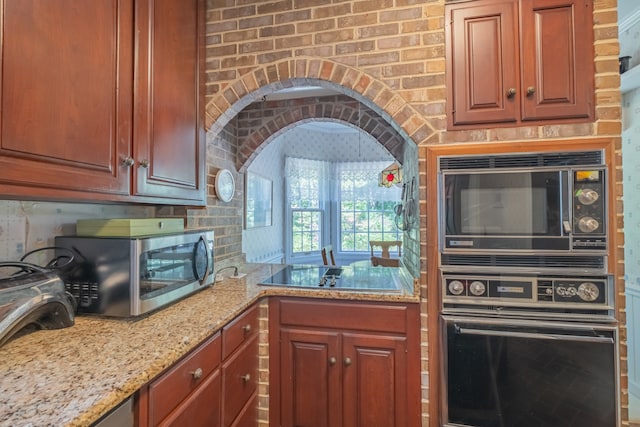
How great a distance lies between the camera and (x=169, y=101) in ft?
4.86

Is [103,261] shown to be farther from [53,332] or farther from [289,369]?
[289,369]

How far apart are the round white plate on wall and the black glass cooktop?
27.4 inches

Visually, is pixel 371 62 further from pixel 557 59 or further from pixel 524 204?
pixel 524 204

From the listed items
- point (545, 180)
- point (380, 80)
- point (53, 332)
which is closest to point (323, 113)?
point (380, 80)

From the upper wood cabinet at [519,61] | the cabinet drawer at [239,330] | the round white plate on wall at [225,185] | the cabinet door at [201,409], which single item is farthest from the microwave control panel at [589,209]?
the round white plate on wall at [225,185]

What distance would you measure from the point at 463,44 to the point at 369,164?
3.42m

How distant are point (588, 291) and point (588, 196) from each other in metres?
0.42

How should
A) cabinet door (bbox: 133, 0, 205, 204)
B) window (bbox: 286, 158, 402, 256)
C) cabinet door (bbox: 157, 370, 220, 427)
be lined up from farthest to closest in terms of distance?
1. window (bbox: 286, 158, 402, 256)
2. cabinet door (bbox: 133, 0, 205, 204)
3. cabinet door (bbox: 157, 370, 220, 427)

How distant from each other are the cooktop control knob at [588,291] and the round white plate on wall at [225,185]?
6.97 ft

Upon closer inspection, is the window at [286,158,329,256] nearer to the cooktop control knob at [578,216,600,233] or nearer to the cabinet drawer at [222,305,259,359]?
the cabinet drawer at [222,305,259,359]

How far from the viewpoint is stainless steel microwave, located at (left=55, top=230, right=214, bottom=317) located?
3.84ft

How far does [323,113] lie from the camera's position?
267 centimetres

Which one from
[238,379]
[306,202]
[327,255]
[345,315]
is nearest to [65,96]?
[238,379]

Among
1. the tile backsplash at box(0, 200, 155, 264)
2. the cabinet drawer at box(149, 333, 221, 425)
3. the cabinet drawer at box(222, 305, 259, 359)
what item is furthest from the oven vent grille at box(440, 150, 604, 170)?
the tile backsplash at box(0, 200, 155, 264)
